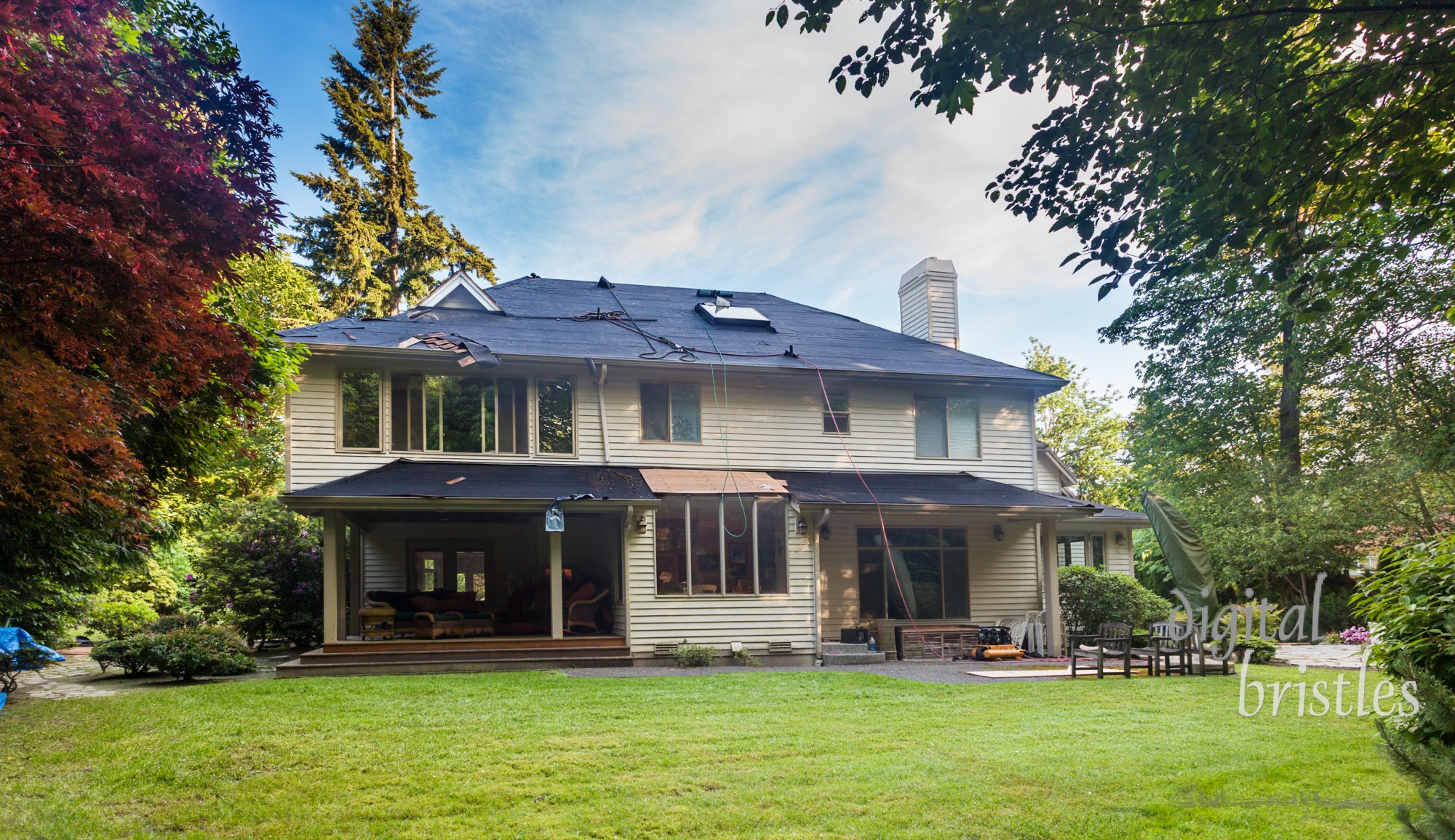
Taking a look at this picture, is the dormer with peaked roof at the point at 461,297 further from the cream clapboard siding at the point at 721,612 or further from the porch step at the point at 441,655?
the porch step at the point at 441,655

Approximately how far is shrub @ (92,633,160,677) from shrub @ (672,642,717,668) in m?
7.57

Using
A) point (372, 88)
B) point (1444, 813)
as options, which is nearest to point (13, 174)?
point (1444, 813)

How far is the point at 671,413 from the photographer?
57.2 ft

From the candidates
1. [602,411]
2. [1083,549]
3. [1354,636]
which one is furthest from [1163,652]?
[1083,549]

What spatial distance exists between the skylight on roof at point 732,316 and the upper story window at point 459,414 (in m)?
4.87

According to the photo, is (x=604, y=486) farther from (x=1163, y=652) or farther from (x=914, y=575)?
(x=1163, y=652)

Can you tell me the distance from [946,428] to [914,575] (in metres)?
3.09

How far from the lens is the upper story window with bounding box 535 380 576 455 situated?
1677 centimetres

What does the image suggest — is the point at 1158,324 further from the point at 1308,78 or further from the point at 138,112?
the point at 138,112

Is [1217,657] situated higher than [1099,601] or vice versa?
[1099,601]

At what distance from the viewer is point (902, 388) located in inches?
729

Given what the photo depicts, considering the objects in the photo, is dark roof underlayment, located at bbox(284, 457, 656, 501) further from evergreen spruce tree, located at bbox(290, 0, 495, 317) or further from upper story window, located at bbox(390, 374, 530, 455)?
evergreen spruce tree, located at bbox(290, 0, 495, 317)

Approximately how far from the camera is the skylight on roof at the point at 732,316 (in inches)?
773

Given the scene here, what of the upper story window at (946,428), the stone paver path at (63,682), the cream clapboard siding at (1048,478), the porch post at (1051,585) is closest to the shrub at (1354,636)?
the porch post at (1051,585)
